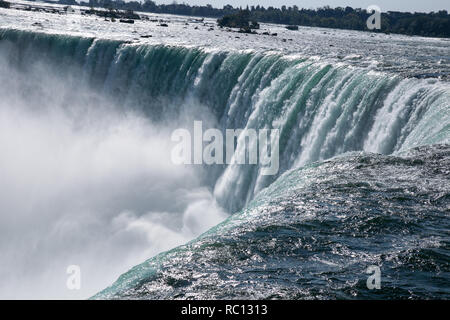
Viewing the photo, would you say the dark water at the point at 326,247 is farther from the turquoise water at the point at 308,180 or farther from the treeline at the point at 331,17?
the treeline at the point at 331,17

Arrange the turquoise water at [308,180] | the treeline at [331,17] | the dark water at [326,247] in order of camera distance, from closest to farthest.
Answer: the dark water at [326,247] → the turquoise water at [308,180] → the treeline at [331,17]

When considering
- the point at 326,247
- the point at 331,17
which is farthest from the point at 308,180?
the point at 331,17

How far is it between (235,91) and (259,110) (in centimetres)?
216

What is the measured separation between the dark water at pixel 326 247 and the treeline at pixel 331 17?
6628cm

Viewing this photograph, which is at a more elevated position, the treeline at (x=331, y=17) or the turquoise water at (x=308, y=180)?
the treeline at (x=331, y=17)

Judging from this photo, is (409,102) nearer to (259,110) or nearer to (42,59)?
(259,110)

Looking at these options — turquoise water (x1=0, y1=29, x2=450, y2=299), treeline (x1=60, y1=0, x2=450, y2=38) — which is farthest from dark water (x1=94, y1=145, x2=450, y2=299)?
treeline (x1=60, y1=0, x2=450, y2=38)

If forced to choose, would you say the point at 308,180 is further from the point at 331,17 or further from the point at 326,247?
the point at 331,17

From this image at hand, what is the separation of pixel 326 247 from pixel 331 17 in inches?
4270

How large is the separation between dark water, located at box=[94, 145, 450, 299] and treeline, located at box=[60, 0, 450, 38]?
2609 inches

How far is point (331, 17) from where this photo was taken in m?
110

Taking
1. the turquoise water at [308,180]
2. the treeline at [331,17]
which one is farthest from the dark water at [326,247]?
the treeline at [331,17]

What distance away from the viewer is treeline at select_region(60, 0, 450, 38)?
7362 cm

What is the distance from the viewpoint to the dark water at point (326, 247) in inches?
256
